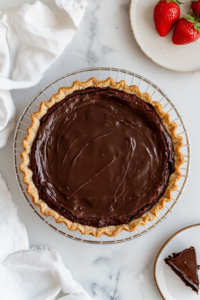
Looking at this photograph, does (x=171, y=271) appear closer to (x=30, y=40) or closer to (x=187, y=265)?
(x=187, y=265)

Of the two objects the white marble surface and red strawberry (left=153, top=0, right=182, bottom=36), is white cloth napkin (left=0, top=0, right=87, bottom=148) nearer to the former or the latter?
the white marble surface

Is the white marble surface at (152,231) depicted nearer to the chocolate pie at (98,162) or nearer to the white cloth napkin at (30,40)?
the white cloth napkin at (30,40)

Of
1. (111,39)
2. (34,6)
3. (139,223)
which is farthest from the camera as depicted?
(111,39)

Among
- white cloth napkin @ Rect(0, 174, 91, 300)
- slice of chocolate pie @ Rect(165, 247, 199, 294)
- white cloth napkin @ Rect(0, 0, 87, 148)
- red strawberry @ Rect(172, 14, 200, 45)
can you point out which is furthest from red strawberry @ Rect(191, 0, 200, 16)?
white cloth napkin @ Rect(0, 174, 91, 300)

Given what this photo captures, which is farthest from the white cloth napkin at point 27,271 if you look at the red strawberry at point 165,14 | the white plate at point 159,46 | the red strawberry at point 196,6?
the red strawberry at point 196,6

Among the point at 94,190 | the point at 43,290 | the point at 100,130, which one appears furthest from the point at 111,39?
the point at 43,290

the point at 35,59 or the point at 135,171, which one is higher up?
the point at 35,59

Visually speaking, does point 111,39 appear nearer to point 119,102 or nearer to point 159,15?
point 159,15
